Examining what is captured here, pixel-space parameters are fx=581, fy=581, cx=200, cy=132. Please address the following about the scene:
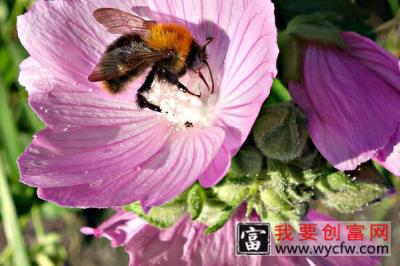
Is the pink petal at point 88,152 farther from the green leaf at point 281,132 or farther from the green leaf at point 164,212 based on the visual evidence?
the green leaf at point 281,132

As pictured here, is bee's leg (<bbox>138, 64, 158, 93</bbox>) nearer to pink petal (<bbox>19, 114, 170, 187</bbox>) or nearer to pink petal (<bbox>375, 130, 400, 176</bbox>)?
pink petal (<bbox>19, 114, 170, 187</bbox>)

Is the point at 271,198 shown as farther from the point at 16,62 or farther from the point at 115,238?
the point at 16,62

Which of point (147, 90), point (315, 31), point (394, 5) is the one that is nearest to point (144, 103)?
point (147, 90)

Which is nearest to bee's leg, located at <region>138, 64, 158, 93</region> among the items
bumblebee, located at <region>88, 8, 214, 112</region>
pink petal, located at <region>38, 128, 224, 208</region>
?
bumblebee, located at <region>88, 8, 214, 112</region>

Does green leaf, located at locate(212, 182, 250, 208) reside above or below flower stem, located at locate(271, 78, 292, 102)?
below

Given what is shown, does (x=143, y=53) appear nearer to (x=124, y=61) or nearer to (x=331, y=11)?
(x=124, y=61)

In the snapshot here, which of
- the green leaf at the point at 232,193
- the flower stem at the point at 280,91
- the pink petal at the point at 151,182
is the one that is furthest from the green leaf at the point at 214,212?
the flower stem at the point at 280,91

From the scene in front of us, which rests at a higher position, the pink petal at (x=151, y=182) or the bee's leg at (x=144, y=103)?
the bee's leg at (x=144, y=103)
